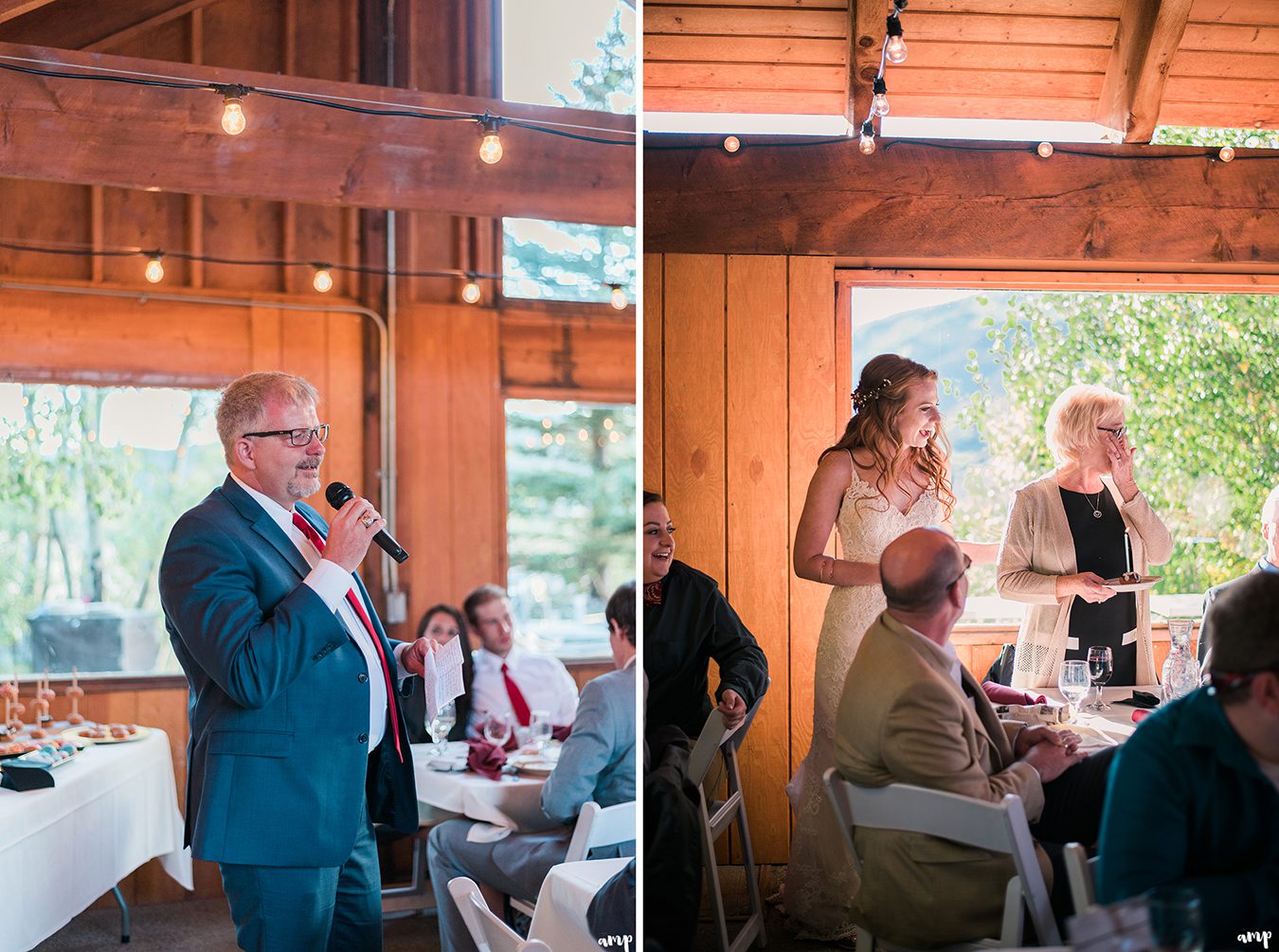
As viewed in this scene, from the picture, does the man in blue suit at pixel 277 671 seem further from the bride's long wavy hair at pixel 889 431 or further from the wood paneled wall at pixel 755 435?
the bride's long wavy hair at pixel 889 431

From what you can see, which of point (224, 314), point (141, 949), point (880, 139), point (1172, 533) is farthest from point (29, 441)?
point (1172, 533)

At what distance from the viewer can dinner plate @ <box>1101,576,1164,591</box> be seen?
1.55 m

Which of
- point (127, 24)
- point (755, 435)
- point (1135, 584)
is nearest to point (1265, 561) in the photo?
point (1135, 584)

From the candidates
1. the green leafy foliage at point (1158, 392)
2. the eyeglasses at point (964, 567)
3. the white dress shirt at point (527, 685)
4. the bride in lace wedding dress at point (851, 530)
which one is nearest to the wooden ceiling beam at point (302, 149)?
the bride in lace wedding dress at point (851, 530)

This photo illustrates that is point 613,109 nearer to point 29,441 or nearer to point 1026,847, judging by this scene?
point 29,441

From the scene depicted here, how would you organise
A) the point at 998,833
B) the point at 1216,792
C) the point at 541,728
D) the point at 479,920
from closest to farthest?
the point at 1216,792 < the point at 998,833 < the point at 479,920 < the point at 541,728

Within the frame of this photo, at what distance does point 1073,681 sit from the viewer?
60.6 inches

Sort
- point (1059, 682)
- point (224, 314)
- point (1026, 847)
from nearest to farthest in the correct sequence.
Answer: point (1026, 847) < point (1059, 682) < point (224, 314)

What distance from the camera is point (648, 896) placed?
1.87 meters

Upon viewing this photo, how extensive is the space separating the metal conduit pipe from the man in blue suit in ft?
0.93

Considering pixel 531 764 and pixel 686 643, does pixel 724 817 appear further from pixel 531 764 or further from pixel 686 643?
pixel 531 764

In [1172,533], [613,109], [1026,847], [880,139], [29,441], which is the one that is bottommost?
[1026,847]

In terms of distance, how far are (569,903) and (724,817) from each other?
1.37 ft

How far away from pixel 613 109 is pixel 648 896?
1.55 m
